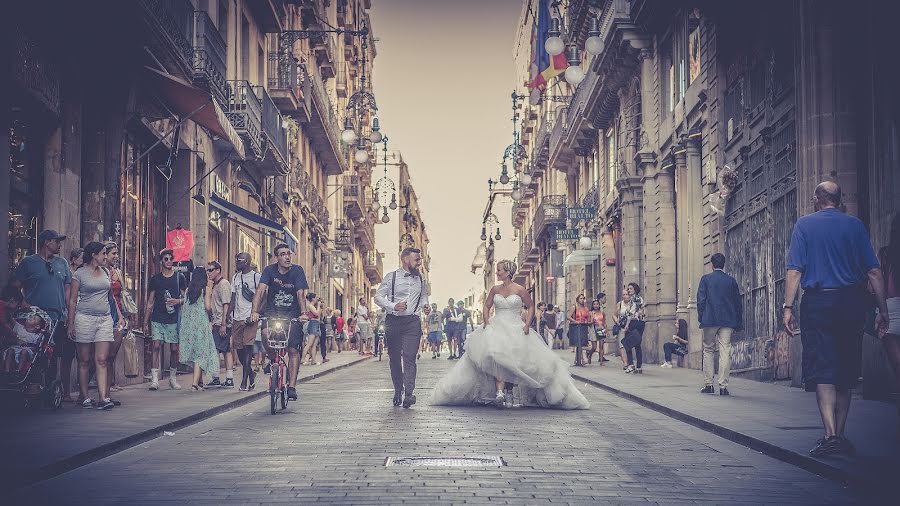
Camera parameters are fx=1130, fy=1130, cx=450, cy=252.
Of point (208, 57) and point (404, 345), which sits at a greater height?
point (208, 57)

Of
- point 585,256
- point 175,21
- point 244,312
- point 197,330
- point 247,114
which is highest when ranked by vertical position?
point 175,21

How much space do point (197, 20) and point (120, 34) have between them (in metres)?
5.57

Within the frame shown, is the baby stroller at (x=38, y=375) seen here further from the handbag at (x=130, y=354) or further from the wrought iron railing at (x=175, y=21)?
the wrought iron railing at (x=175, y=21)

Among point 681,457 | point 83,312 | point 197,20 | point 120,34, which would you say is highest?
point 197,20

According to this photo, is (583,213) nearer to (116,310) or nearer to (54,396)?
(116,310)

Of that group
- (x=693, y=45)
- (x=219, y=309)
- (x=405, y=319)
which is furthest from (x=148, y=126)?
(x=693, y=45)

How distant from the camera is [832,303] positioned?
26.6 feet

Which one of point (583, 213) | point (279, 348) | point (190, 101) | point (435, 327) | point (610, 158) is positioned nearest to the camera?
point (279, 348)

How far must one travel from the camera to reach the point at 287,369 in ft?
42.7

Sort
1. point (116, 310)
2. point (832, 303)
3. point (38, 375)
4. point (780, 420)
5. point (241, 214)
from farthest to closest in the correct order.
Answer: point (241, 214)
point (116, 310)
point (38, 375)
point (780, 420)
point (832, 303)

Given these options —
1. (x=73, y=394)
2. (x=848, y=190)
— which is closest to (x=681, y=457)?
(x=848, y=190)

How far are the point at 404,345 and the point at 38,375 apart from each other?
3.95 m

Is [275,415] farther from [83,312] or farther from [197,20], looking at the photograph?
[197,20]

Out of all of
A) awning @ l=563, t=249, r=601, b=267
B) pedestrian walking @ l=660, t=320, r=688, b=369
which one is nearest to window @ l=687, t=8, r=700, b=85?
pedestrian walking @ l=660, t=320, r=688, b=369
